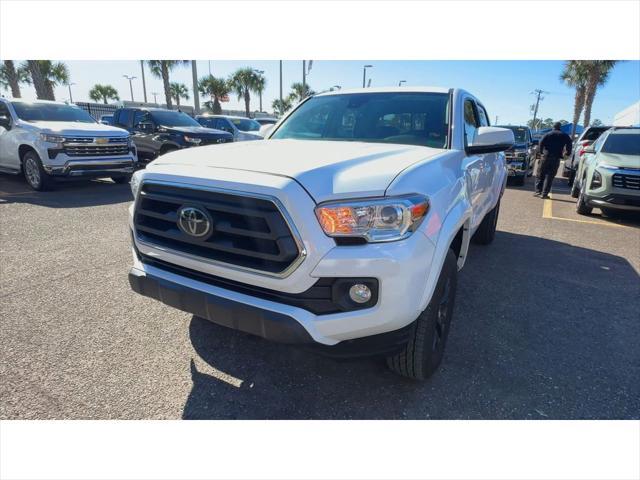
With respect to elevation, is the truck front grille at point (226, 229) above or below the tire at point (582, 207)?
above

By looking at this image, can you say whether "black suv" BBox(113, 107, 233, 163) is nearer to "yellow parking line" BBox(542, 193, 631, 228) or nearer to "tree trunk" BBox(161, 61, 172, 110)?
"yellow parking line" BBox(542, 193, 631, 228)

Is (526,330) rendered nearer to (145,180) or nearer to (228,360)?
(228,360)

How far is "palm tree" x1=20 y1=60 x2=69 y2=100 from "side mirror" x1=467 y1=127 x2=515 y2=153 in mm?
19081

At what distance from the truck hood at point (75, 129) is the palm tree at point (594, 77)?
27.2 meters

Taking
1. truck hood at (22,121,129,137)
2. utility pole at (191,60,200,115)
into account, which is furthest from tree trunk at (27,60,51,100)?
truck hood at (22,121,129,137)

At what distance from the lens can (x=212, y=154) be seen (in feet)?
7.57

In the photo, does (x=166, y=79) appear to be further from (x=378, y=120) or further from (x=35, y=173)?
(x=378, y=120)

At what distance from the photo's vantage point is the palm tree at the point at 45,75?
52.2 ft

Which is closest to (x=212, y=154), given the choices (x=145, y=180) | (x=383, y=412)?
(x=145, y=180)

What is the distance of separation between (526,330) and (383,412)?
5.21 feet

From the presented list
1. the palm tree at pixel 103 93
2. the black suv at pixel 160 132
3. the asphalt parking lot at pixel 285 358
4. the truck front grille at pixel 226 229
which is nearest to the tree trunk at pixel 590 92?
the black suv at pixel 160 132

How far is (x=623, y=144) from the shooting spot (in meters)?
7.70

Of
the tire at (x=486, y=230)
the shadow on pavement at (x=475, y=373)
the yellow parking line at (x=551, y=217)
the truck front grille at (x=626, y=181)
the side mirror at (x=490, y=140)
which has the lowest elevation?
the yellow parking line at (x=551, y=217)

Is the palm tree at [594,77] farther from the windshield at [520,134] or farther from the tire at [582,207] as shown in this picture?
the tire at [582,207]
